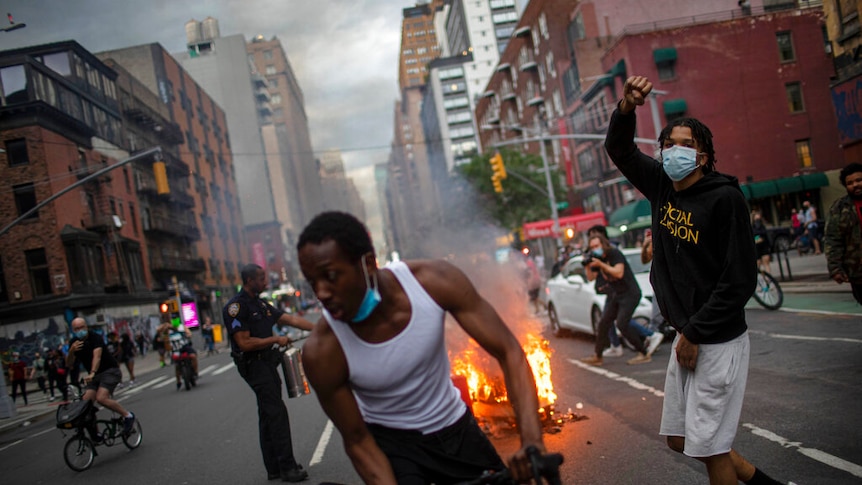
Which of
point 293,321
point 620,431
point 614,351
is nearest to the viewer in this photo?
point 620,431

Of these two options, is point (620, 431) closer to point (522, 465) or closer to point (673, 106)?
point (522, 465)

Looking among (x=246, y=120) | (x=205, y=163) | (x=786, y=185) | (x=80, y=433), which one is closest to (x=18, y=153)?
(x=80, y=433)

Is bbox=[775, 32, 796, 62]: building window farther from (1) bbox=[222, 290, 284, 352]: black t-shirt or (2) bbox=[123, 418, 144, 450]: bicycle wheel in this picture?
(1) bbox=[222, 290, 284, 352]: black t-shirt

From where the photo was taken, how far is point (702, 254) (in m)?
3.34

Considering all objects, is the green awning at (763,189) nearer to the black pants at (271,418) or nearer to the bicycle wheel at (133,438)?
the bicycle wheel at (133,438)

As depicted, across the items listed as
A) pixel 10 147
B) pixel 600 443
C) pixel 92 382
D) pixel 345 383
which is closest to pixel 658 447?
pixel 600 443

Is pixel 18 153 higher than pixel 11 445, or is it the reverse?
pixel 18 153

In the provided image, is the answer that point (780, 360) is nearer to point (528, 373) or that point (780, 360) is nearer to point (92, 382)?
point (528, 373)

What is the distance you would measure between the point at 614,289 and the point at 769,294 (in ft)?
14.4

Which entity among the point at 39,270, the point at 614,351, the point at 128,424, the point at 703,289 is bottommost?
the point at 614,351

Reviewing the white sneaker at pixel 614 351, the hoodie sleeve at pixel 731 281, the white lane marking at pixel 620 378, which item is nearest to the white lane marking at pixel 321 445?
the white lane marking at pixel 620 378

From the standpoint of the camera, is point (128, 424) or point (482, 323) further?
point (128, 424)

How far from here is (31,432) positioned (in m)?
14.9

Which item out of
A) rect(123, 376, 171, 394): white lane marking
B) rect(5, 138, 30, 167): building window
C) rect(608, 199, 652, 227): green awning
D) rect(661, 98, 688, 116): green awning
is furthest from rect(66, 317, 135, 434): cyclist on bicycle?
rect(661, 98, 688, 116): green awning
